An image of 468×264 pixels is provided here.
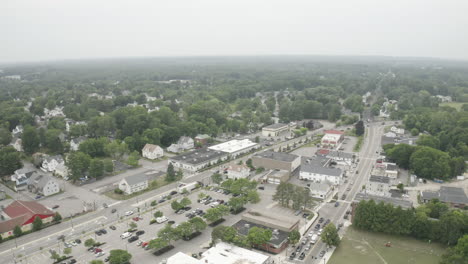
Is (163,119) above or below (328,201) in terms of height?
above

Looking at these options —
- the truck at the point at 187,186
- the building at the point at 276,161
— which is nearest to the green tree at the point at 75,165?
the truck at the point at 187,186

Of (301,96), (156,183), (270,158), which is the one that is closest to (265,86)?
(301,96)

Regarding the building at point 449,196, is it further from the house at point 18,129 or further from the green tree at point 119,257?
the house at point 18,129

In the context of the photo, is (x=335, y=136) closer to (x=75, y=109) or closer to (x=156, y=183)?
(x=156, y=183)

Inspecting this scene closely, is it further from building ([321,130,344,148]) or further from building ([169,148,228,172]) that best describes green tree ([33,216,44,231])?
building ([321,130,344,148])

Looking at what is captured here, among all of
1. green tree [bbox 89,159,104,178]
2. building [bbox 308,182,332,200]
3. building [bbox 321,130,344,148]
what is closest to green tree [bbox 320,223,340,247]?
building [bbox 308,182,332,200]

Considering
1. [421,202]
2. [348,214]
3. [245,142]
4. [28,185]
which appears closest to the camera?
[348,214]

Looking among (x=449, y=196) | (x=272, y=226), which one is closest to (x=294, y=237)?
(x=272, y=226)
